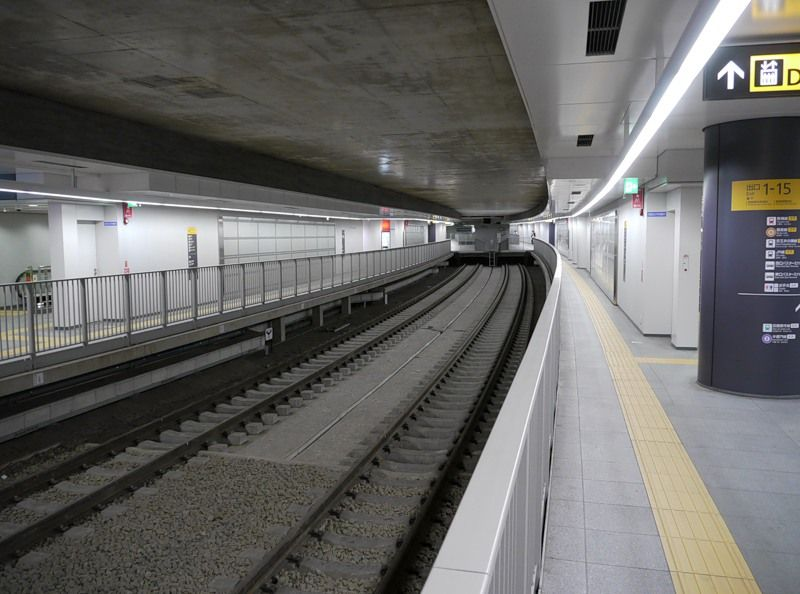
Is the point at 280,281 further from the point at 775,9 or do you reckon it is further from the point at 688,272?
the point at 775,9

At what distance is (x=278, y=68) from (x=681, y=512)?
5.91m

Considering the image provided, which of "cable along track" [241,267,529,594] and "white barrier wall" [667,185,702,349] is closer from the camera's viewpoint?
"cable along track" [241,267,529,594]


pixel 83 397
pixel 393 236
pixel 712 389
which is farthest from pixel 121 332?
pixel 393 236

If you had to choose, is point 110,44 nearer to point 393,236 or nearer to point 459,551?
point 459,551

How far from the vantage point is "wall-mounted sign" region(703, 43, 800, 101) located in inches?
201

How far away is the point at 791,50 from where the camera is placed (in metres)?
5.10

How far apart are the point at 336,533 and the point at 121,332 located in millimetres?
6302

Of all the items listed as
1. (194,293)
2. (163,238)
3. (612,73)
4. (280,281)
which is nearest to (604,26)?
(612,73)

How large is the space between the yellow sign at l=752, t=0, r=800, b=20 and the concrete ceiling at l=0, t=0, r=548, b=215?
211cm

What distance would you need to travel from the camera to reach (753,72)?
5176mm

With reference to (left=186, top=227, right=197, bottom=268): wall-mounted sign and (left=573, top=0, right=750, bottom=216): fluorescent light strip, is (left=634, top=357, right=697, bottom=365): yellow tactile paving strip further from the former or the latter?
(left=186, top=227, right=197, bottom=268): wall-mounted sign

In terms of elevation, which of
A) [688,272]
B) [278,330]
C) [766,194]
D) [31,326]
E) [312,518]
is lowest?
[312,518]

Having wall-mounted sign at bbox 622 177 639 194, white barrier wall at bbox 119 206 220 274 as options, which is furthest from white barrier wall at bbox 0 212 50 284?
wall-mounted sign at bbox 622 177 639 194

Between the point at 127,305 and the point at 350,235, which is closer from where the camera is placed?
the point at 127,305
